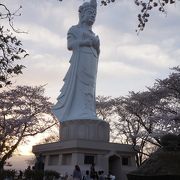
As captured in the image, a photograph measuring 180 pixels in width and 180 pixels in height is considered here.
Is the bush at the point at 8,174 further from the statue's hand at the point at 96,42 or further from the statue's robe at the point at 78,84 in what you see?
the statue's hand at the point at 96,42

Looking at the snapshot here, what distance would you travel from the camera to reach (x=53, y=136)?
3984 centimetres

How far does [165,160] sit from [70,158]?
20.1 meters

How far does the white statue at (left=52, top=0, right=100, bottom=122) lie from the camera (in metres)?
28.2

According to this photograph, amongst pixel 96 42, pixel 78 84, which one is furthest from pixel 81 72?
pixel 96 42

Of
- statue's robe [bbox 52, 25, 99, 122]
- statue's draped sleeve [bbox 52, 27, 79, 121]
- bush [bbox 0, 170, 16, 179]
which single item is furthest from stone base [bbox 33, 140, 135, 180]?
bush [bbox 0, 170, 16, 179]

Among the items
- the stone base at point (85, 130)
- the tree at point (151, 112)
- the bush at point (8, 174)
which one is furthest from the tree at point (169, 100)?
the bush at point (8, 174)

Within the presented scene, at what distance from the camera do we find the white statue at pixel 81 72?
28.2m

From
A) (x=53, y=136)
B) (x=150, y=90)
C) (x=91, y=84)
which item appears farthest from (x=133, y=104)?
(x=53, y=136)

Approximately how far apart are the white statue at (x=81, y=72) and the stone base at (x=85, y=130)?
0.90 meters

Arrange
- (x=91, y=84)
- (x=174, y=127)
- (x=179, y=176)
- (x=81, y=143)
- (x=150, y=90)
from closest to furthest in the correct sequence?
(x=179, y=176) → (x=81, y=143) → (x=174, y=127) → (x=91, y=84) → (x=150, y=90)

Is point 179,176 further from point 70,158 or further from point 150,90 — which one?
point 150,90

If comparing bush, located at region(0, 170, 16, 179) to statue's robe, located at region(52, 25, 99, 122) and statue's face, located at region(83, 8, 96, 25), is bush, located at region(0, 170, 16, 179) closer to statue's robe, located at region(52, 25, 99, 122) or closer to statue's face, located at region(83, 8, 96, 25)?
statue's robe, located at region(52, 25, 99, 122)

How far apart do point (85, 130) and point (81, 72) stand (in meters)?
4.73

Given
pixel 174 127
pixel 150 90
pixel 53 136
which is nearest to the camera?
pixel 174 127
